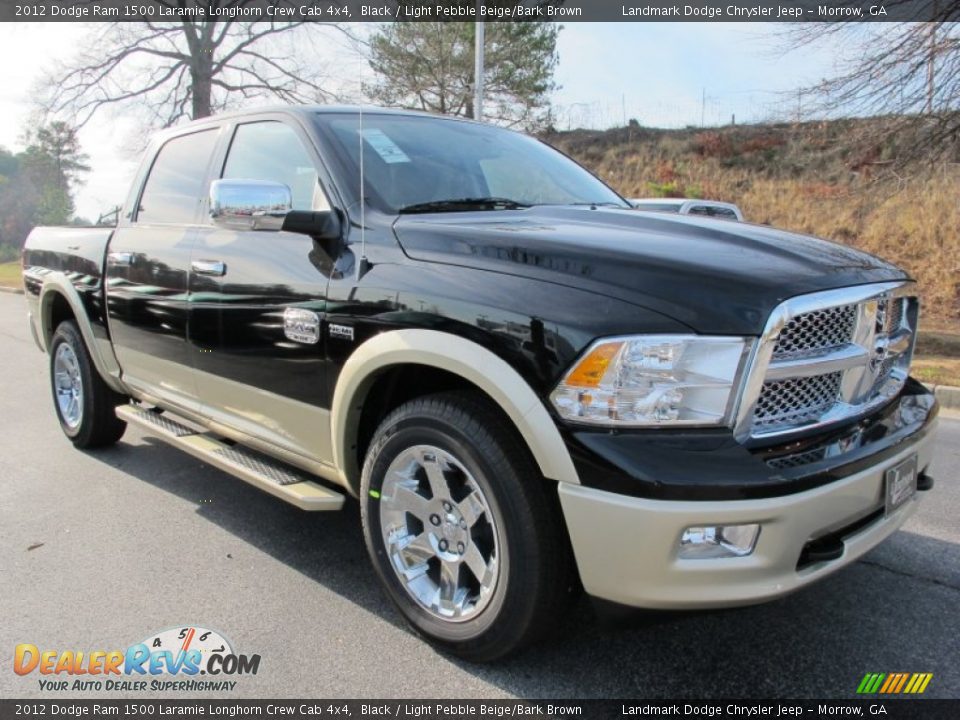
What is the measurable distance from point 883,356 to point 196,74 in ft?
81.8

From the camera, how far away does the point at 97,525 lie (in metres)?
3.80

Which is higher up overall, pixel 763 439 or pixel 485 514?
pixel 763 439

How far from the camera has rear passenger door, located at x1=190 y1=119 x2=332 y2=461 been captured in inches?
116

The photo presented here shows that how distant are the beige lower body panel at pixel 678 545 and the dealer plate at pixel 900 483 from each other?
0.91 feet

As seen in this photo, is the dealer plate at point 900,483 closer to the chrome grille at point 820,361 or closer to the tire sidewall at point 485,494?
the chrome grille at point 820,361

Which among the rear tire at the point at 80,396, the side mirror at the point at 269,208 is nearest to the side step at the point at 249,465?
the rear tire at the point at 80,396

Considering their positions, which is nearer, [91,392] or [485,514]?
[485,514]

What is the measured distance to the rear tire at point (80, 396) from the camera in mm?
4844

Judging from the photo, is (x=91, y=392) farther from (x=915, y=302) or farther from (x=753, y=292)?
(x=915, y=302)

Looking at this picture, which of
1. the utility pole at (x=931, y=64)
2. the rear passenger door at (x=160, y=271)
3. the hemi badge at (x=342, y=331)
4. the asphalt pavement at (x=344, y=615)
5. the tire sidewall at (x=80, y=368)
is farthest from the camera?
the utility pole at (x=931, y=64)

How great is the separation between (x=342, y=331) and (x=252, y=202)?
24.4 inches

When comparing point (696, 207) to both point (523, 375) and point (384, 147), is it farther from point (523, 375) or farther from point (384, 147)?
point (523, 375)

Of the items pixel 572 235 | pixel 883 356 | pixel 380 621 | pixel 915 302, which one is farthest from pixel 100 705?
pixel 915 302

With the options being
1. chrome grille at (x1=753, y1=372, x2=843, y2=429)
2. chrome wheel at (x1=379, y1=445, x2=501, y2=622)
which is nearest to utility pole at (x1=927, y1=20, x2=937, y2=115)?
chrome grille at (x1=753, y1=372, x2=843, y2=429)
